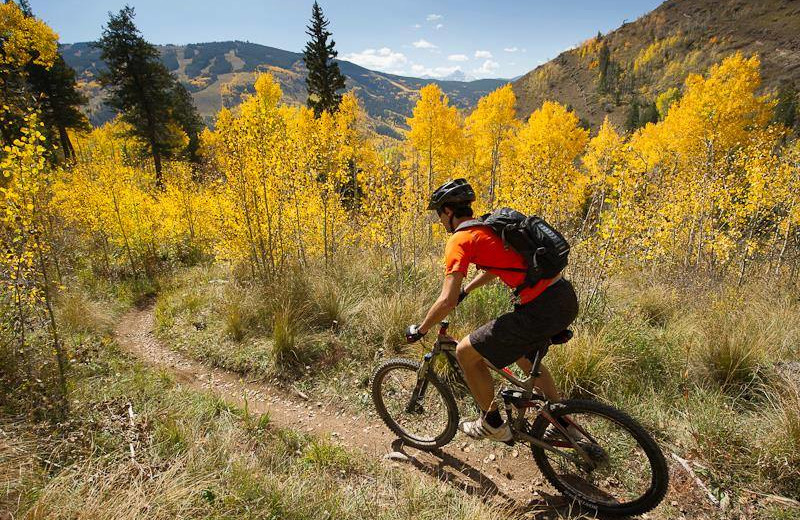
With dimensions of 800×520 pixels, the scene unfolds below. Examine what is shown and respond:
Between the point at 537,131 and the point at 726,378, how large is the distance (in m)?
22.7

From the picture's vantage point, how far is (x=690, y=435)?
3.34 meters

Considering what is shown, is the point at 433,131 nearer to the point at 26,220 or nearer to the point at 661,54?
the point at 26,220

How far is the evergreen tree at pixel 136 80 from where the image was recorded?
63.3 ft

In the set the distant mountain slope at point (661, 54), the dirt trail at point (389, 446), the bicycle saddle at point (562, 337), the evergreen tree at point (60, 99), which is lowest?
the dirt trail at point (389, 446)

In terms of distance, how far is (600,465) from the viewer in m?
2.91

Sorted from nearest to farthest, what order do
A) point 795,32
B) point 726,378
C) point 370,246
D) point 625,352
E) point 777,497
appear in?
point 777,497 → point 726,378 → point 625,352 → point 370,246 → point 795,32

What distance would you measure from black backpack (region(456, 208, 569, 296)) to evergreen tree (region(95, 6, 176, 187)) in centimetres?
2147

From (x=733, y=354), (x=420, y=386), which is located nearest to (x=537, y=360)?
(x=420, y=386)

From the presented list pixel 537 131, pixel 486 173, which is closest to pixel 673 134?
pixel 537 131

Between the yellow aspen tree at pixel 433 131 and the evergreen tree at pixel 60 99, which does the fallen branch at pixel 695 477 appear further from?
the evergreen tree at pixel 60 99

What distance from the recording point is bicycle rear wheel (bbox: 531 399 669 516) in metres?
2.77

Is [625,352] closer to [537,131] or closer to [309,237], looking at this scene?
[309,237]

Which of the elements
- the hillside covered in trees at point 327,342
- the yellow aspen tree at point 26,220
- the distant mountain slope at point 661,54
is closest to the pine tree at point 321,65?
the hillside covered in trees at point 327,342

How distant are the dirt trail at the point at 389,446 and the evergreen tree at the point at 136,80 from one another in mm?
17696
